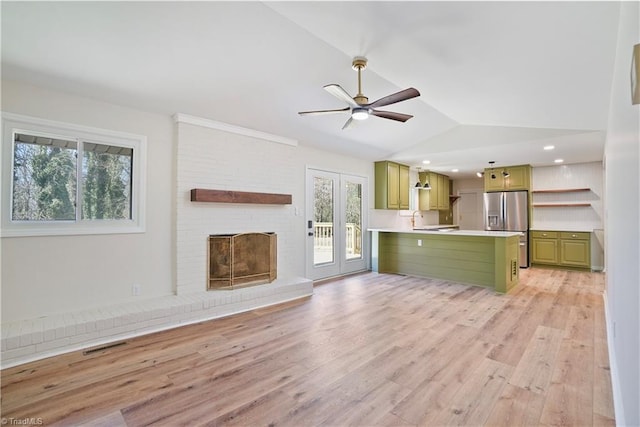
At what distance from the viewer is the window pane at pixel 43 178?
9.94 ft

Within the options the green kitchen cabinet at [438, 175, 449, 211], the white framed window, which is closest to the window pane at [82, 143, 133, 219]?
the white framed window

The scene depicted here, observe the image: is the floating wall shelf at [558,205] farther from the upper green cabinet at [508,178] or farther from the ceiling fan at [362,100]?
the ceiling fan at [362,100]

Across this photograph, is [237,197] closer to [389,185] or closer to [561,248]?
[389,185]

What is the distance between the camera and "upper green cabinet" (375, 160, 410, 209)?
6898mm

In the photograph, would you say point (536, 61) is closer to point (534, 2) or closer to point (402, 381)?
point (534, 2)

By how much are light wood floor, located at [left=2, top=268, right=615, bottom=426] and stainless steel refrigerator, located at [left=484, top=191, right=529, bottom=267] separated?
341cm

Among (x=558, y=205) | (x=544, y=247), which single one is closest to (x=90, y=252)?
(x=544, y=247)

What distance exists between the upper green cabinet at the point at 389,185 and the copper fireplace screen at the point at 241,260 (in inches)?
120

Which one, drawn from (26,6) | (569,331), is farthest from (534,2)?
(26,6)

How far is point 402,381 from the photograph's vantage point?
236cm

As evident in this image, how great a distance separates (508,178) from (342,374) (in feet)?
23.0

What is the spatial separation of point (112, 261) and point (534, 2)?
4.47 meters

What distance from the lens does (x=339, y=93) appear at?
2.80 metres

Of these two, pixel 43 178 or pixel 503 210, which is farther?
pixel 503 210
